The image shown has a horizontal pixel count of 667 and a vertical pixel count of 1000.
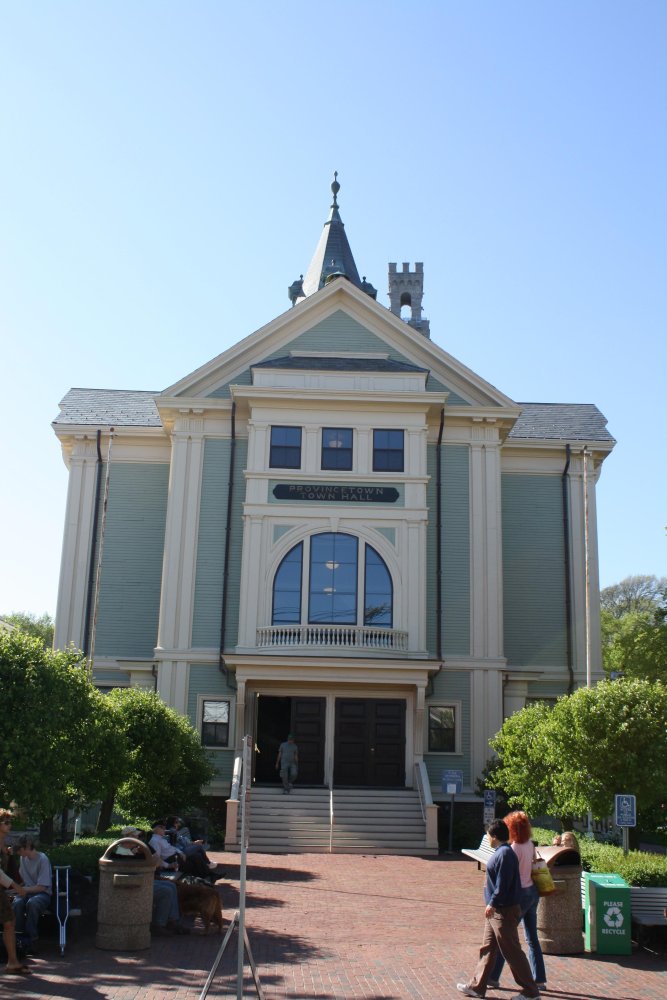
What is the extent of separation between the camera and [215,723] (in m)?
30.4

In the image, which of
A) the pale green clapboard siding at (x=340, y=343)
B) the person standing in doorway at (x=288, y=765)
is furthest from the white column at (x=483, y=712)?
the pale green clapboard siding at (x=340, y=343)

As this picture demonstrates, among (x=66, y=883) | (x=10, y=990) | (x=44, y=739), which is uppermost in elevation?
(x=44, y=739)

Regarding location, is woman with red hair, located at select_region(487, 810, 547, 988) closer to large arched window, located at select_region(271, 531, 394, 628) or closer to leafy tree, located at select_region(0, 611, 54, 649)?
large arched window, located at select_region(271, 531, 394, 628)

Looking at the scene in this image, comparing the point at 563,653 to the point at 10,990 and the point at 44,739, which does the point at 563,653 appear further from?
the point at 10,990

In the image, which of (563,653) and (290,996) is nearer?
(290,996)

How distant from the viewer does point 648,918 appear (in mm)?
13469

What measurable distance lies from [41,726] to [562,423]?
25.5 metres

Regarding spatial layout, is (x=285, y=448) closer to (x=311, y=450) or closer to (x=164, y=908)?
(x=311, y=450)

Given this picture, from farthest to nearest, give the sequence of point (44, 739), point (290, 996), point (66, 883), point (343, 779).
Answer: point (343, 779) < point (44, 739) < point (66, 883) < point (290, 996)

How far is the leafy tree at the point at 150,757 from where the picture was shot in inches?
911

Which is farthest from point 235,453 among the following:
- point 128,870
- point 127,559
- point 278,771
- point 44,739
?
point 128,870

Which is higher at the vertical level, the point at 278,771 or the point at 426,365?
the point at 426,365

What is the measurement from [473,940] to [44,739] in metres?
7.10

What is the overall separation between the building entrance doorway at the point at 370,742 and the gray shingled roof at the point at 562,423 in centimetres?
1097
